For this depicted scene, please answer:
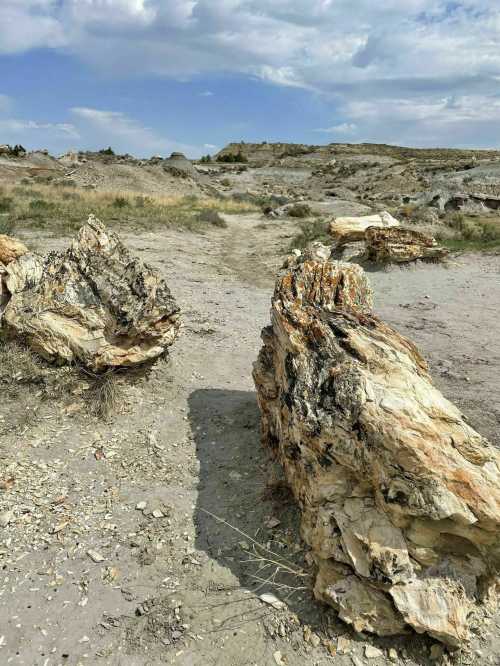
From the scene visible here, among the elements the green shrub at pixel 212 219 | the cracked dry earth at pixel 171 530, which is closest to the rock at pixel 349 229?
the green shrub at pixel 212 219

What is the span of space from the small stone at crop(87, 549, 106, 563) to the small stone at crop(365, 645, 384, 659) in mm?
1857

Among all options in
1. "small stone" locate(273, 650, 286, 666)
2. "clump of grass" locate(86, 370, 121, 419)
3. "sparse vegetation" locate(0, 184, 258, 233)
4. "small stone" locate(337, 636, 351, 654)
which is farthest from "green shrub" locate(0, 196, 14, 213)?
"small stone" locate(337, 636, 351, 654)

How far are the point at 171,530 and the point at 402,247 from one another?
9.95 metres

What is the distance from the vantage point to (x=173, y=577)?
337 cm

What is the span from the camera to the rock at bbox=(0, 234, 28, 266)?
6840 mm

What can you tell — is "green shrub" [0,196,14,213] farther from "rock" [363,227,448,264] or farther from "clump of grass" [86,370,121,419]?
"clump of grass" [86,370,121,419]

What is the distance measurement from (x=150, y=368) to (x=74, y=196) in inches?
784

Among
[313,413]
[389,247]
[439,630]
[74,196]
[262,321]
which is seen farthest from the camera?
[74,196]

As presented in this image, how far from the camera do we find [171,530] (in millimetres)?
3785

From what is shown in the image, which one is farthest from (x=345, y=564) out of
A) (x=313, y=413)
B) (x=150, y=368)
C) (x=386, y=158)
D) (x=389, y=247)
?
(x=386, y=158)

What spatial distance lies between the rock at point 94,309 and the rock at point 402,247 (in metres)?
7.58

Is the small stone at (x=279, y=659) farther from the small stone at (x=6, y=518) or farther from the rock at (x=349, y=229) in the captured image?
the rock at (x=349, y=229)

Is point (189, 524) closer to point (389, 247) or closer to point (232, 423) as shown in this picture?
point (232, 423)

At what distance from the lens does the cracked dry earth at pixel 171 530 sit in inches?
114
